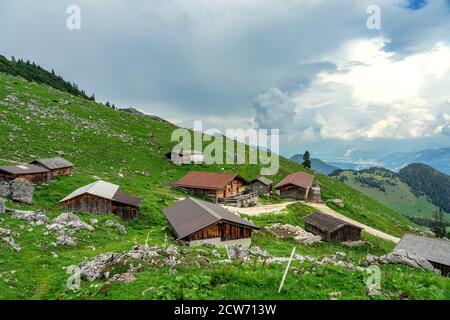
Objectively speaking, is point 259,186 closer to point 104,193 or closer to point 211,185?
point 211,185

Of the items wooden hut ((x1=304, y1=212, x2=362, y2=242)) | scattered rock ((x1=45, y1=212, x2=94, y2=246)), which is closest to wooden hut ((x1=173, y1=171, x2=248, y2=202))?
wooden hut ((x1=304, y1=212, x2=362, y2=242))

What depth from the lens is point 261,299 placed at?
12.2m

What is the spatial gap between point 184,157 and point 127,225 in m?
46.5

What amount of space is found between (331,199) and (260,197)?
2128cm

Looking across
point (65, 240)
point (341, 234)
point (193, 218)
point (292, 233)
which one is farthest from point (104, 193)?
point (341, 234)

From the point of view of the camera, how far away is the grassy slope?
13555mm

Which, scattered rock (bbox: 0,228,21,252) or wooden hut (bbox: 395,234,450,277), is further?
wooden hut (bbox: 395,234,450,277)

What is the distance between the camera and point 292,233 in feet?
141

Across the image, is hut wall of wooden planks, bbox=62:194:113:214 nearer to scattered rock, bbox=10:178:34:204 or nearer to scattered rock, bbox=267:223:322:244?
scattered rock, bbox=10:178:34:204

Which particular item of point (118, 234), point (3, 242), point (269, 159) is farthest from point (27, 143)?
point (269, 159)

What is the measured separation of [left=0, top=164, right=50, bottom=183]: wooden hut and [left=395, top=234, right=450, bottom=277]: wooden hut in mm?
46142

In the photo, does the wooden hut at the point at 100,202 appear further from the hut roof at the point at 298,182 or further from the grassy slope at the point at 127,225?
the hut roof at the point at 298,182

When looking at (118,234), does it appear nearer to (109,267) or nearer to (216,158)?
(109,267)

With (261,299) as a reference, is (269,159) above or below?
above
